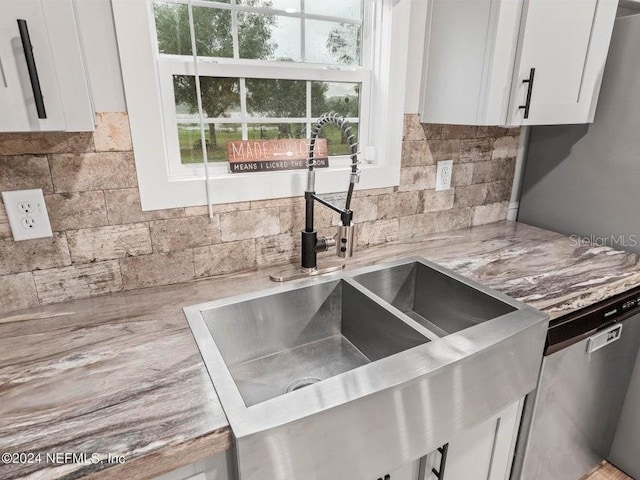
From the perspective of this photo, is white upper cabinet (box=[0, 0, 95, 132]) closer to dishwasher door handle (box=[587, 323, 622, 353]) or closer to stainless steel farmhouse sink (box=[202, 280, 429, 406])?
stainless steel farmhouse sink (box=[202, 280, 429, 406])

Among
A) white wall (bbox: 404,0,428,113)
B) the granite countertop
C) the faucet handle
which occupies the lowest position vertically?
the granite countertop

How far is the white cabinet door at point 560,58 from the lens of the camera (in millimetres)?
1260

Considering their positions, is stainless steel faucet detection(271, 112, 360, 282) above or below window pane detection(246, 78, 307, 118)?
below

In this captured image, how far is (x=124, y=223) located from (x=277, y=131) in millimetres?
613

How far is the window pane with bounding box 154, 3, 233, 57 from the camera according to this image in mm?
1163

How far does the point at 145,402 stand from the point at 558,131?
A: 194cm

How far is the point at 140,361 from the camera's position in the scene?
872mm

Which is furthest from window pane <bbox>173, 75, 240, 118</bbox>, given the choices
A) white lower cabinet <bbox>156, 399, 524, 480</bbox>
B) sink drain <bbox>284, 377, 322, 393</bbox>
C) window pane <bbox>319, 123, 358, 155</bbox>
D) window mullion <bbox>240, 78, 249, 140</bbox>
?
white lower cabinet <bbox>156, 399, 524, 480</bbox>

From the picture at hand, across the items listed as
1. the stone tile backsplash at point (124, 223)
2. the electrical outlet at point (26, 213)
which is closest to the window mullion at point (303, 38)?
the stone tile backsplash at point (124, 223)

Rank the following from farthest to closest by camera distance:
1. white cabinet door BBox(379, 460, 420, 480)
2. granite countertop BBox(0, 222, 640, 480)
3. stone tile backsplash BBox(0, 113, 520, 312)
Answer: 1. stone tile backsplash BBox(0, 113, 520, 312)
2. white cabinet door BBox(379, 460, 420, 480)
3. granite countertop BBox(0, 222, 640, 480)

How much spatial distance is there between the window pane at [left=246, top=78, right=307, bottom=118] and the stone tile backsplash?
0.32 metres

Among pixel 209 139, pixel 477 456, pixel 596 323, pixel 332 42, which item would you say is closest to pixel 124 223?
pixel 209 139

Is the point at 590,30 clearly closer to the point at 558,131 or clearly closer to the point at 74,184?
the point at 558,131

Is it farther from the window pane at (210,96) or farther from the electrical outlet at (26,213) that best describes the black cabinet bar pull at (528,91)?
the electrical outlet at (26,213)
